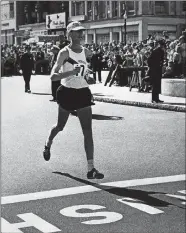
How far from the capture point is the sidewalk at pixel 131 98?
14.4ft

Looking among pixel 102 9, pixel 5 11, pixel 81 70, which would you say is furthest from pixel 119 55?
pixel 81 70

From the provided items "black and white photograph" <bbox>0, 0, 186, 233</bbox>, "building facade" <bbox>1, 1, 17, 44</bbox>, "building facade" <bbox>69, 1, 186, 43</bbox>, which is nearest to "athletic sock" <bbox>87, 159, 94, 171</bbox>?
"black and white photograph" <bbox>0, 0, 186, 233</bbox>

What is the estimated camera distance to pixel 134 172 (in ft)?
418

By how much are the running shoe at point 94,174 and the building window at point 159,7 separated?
1067 millimetres

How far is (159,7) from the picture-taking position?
15.2 feet

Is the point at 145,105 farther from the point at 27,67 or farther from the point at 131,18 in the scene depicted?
the point at 27,67

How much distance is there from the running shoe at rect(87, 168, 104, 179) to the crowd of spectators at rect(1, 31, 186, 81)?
2.57 ft

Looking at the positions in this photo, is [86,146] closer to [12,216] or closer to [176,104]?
[176,104]

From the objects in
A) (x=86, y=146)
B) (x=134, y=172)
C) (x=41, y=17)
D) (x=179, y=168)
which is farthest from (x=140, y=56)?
(x=179, y=168)

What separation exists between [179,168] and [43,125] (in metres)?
140

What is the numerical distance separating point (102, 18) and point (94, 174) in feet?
4.01

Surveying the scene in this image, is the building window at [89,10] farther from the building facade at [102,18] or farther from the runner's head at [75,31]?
the runner's head at [75,31]

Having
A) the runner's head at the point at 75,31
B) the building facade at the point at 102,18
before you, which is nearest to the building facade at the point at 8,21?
the building facade at the point at 102,18

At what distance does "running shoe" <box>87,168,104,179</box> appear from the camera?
3.80m
